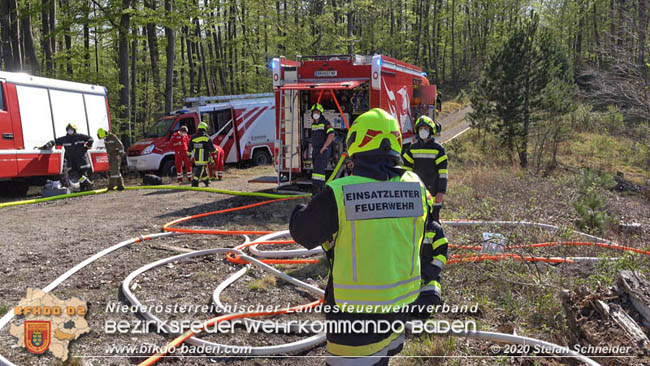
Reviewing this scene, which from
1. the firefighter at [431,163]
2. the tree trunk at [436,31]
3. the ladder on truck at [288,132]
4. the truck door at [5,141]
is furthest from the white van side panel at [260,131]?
the tree trunk at [436,31]

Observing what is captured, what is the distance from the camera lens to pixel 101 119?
43.7ft

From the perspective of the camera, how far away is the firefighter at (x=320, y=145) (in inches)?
332

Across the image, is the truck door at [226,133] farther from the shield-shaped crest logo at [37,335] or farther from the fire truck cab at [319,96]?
the shield-shaped crest logo at [37,335]

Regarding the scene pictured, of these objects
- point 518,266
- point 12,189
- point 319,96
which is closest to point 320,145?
point 319,96

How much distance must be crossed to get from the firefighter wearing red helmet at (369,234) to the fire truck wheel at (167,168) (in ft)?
42.4

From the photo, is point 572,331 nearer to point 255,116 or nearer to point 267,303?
point 267,303

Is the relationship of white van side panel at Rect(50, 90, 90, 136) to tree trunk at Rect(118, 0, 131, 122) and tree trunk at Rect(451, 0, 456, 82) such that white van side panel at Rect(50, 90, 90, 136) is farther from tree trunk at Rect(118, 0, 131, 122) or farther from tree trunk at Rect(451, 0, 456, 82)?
tree trunk at Rect(451, 0, 456, 82)

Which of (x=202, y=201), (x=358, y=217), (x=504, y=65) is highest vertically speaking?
(x=504, y=65)

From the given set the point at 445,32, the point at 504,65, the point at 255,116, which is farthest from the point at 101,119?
the point at 445,32

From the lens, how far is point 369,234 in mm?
2145

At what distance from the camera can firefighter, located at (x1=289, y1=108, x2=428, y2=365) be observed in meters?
2.14

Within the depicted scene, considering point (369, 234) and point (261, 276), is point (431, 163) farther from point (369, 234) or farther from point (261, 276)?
point (369, 234)

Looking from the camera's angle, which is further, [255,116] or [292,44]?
[292,44]

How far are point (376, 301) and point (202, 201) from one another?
805 cm
